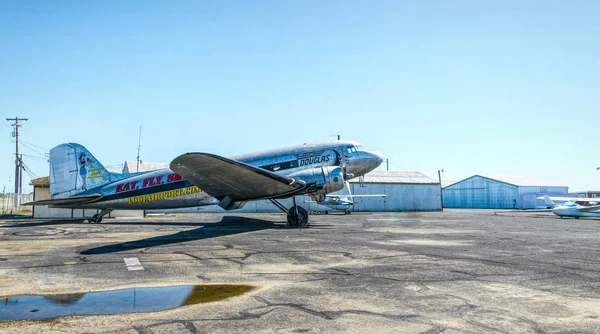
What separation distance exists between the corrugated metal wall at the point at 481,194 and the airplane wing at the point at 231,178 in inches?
2831

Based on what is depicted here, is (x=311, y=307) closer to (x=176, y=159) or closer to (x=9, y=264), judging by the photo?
(x=9, y=264)

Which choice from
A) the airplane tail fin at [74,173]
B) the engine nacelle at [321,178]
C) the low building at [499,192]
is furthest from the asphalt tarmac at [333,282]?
the low building at [499,192]

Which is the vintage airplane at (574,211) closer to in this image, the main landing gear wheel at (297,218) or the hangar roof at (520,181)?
the main landing gear wheel at (297,218)

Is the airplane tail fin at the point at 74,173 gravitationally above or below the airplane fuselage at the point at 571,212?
above

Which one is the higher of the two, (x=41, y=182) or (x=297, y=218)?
(x=41, y=182)

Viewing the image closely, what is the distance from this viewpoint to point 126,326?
499cm

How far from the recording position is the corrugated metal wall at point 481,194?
81.4 m

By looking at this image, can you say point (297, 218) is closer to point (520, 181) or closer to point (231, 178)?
point (231, 178)

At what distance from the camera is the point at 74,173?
84.8 ft

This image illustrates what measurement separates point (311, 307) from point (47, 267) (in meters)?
6.80

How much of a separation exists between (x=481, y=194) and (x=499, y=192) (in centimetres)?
394

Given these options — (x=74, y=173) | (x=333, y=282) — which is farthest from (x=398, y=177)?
(x=333, y=282)

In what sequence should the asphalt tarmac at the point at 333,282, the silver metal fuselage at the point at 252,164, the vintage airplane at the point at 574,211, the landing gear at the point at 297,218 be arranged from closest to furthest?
the asphalt tarmac at the point at 333,282 < the landing gear at the point at 297,218 < the silver metal fuselage at the point at 252,164 < the vintage airplane at the point at 574,211

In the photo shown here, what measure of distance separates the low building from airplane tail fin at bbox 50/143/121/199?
7575 centimetres
